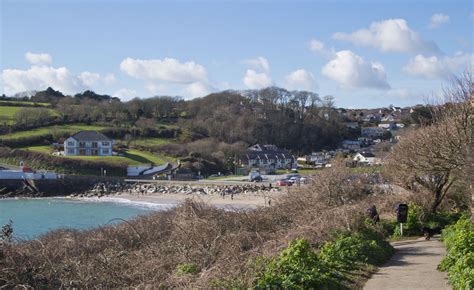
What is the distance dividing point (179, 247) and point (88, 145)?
74.7m

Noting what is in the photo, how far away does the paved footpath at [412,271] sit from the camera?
11.4m

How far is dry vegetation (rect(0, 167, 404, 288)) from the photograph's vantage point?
10547mm

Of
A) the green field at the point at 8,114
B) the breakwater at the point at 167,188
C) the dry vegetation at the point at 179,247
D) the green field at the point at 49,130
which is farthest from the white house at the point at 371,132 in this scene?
the dry vegetation at the point at 179,247

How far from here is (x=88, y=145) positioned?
85.2m

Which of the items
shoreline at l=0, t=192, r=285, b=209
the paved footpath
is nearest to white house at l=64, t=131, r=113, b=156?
shoreline at l=0, t=192, r=285, b=209

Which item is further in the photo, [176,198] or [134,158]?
[134,158]

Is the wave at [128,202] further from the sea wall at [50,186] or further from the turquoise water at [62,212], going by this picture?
the sea wall at [50,186]

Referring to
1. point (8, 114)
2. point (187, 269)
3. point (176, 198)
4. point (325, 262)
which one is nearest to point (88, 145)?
point (8, 114)

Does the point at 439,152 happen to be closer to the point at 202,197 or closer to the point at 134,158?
the point at 202,197

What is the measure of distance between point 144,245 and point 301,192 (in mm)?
8998

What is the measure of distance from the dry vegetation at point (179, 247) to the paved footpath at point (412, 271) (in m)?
1.72

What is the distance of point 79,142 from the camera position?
8488 cm

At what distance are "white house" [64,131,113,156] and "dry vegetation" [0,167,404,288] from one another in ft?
215

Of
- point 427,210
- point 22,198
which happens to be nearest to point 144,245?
point 427,210
